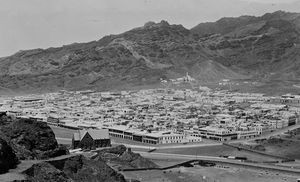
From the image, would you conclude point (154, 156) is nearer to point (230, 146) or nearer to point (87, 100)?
point (230, 146)

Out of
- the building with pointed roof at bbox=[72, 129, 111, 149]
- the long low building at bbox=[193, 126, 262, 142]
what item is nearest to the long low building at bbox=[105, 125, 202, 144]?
the long low building at bbox=[193, 126, 262, 142]

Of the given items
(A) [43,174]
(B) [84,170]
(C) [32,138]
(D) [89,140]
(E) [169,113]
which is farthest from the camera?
(E) [169,113]

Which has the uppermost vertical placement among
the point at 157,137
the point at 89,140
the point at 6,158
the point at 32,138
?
the point at 32,138

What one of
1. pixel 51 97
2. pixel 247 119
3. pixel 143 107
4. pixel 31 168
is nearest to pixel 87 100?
pixel 51 97

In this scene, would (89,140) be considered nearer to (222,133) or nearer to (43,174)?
(222,133)

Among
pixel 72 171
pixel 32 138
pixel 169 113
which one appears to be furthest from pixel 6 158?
pixel 169 113
